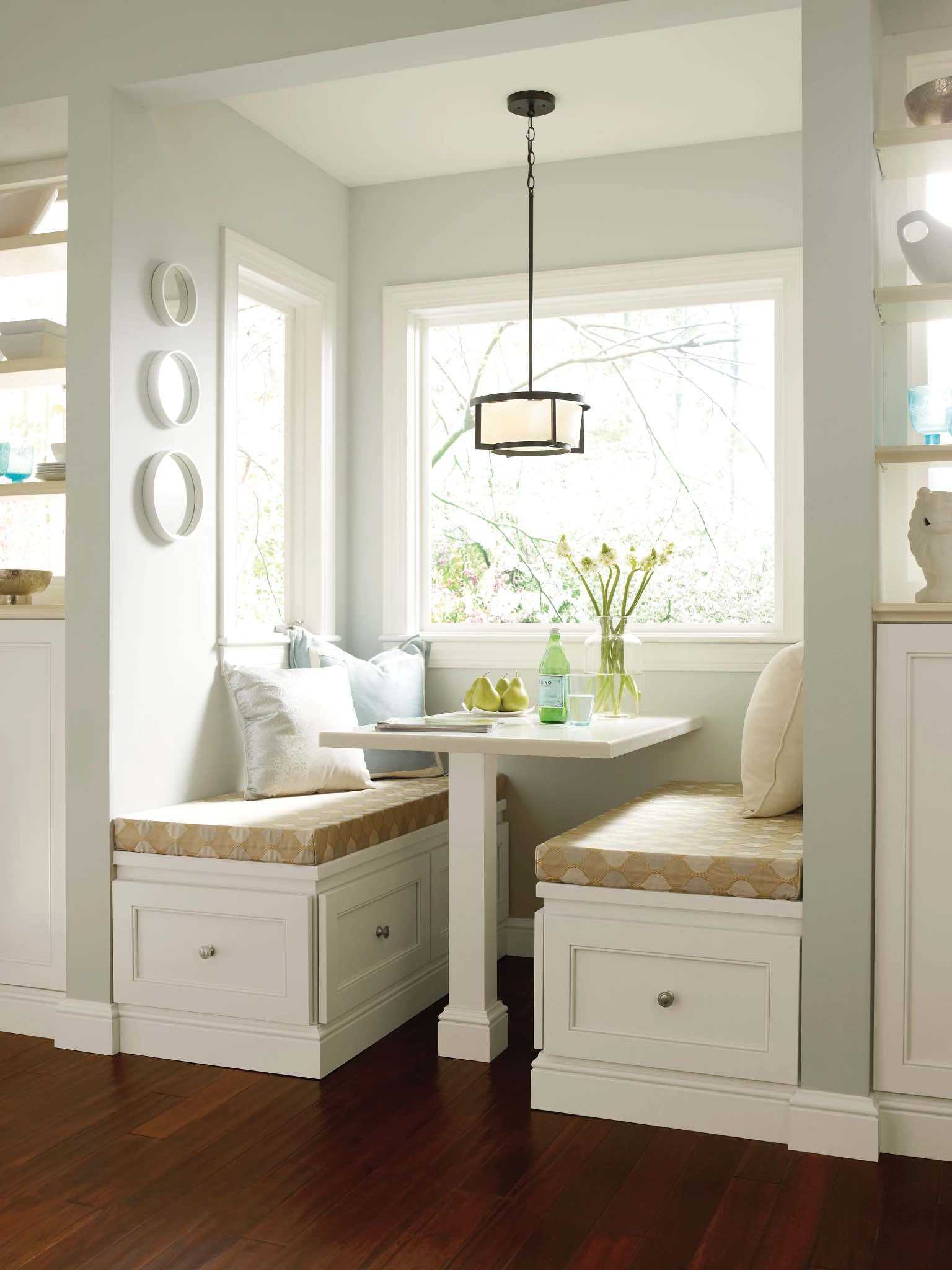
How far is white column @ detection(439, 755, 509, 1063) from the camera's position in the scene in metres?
2.99

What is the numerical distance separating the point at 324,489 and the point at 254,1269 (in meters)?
2.67

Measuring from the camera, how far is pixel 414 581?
4293mm

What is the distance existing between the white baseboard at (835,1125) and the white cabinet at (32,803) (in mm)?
1843

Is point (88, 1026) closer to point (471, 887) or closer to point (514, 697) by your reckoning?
point (471, 887)

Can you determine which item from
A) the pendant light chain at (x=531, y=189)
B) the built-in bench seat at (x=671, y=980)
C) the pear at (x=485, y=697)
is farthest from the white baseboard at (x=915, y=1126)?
the pendant light chain at (x=531, y=189)

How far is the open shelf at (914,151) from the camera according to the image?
8.29ft

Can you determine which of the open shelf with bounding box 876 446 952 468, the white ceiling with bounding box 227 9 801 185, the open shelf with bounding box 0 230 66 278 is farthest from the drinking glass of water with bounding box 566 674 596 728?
the open shelf with bounding box 0 230 66 278

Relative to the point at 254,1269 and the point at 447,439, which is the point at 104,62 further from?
the point at 254,1269

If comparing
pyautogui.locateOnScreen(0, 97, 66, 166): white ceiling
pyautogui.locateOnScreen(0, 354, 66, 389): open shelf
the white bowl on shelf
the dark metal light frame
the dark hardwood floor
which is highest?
pyautogui.locateOnScreen(0, 97, 66, 166): white ceiling

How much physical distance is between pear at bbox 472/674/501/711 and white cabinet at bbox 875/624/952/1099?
1255 millimetres

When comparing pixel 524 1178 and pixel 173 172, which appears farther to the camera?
pixel 173 172

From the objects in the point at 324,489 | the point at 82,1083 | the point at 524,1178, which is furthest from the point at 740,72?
the point at 82,1083

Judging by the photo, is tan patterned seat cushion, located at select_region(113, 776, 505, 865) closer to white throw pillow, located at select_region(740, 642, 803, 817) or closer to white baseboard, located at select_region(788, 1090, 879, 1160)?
white throw pillow, located at select_region(740, 642, 803, 817)

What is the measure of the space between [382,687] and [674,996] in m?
1.60
